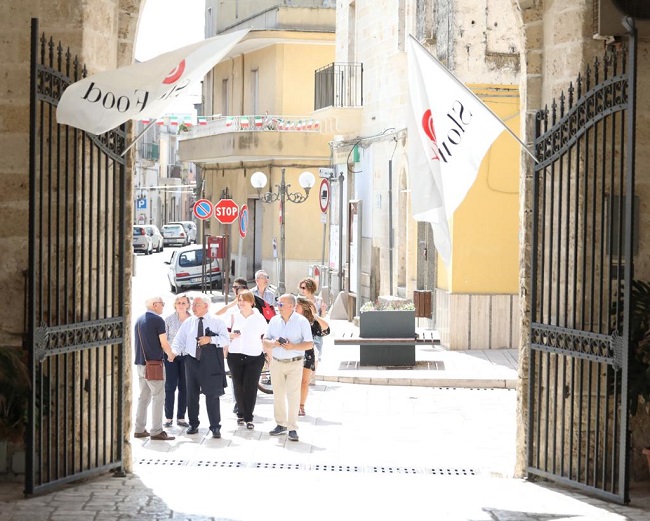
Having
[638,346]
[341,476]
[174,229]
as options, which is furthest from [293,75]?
[174,229]

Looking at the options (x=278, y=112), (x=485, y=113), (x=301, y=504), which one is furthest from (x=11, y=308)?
(x=278, y=112)

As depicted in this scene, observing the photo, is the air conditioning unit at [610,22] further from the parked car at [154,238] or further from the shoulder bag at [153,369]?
the parked car at [154,238]

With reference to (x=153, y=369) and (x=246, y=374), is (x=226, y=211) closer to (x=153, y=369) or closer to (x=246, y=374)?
(x=246, y=374)

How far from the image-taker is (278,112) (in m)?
38.5

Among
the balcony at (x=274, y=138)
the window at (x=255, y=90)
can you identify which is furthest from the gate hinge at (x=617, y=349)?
the window at (x=255, y=90)

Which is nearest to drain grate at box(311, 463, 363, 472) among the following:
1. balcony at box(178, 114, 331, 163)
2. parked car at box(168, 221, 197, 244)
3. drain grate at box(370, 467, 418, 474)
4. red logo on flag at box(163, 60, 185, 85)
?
drain grate at box(370, 467, 418, 474)

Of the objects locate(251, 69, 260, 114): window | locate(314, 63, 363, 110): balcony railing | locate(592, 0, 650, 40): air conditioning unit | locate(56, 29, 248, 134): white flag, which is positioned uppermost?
locate(251, 69, 260, 114): window

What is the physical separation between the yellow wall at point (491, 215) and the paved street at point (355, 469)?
7.83 ft

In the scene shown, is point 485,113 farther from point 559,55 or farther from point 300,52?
point 300,52

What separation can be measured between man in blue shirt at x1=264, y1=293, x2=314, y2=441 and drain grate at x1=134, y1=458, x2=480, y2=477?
156 cm

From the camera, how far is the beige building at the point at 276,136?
35.4 m

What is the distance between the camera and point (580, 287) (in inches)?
387

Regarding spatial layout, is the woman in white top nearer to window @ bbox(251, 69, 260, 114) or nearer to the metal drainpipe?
the metal drainpipe

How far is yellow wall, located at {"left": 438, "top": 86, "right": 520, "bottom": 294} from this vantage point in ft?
67.9
